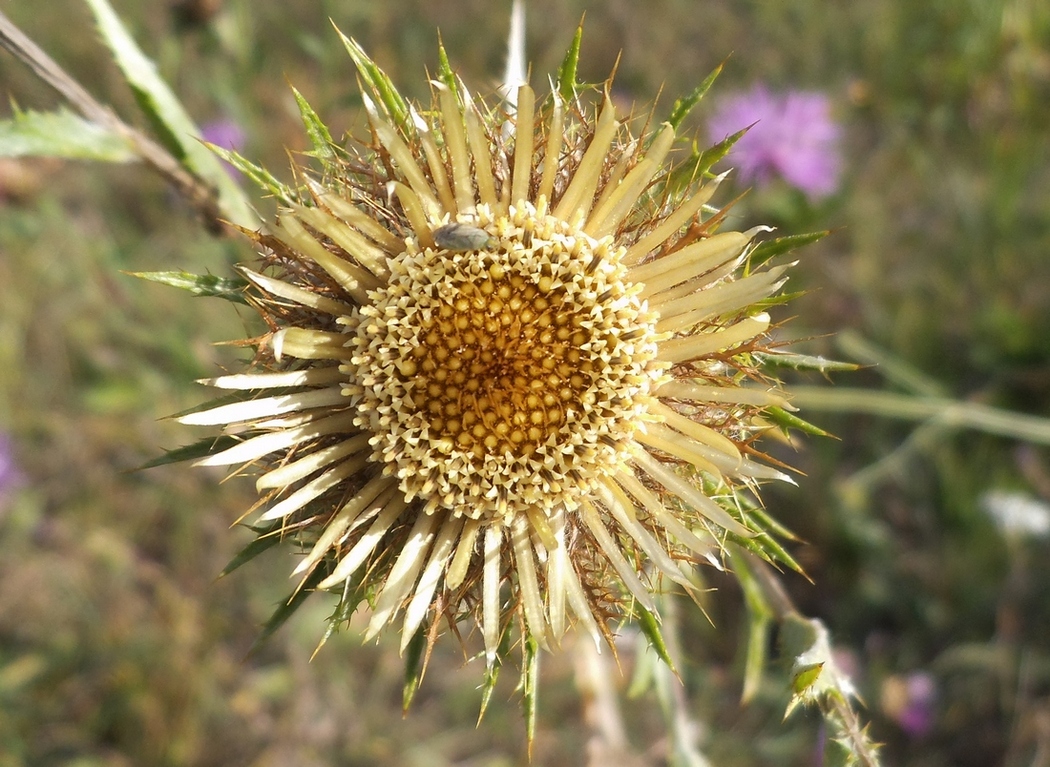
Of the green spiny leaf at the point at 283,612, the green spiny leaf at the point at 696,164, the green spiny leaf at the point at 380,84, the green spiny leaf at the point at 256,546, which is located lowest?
the green spiny leaf at the point at 283,612

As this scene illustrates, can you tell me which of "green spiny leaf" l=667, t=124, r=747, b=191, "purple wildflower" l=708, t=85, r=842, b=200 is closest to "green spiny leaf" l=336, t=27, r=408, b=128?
"green spiny leaf" l=667, t=124, r=747, b=191

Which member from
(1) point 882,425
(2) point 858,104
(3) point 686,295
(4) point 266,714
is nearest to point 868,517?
(1) point 882,425

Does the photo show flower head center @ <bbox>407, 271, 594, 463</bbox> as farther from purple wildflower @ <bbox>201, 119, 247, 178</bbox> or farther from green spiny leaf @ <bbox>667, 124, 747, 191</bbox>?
purple wildflower @ <bbox>201, 119, 247, 178</bbox>

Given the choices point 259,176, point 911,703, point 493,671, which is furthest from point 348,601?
point 911,703

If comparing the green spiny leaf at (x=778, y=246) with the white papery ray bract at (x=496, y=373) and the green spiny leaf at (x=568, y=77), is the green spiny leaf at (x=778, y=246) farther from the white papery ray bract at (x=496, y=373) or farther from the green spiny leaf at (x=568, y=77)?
the green spiny leaf at (x=568, y=77)

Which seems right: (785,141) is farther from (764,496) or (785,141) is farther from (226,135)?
(226,135)

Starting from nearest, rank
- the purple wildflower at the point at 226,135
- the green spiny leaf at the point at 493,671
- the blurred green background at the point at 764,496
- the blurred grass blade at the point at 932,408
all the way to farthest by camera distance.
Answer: the green spiny leaf at the point at 493,671
the blurred grass blade at the point at 932,408
the blurred green background at the point at 764,496
the purple wildflower at the point at 226,135

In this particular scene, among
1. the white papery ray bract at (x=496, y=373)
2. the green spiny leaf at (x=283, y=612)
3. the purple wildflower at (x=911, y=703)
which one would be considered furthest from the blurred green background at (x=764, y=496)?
the green spiny leaf at (x=283, y=612)

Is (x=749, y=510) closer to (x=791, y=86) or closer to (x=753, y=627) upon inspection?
(x=753, y=627)
